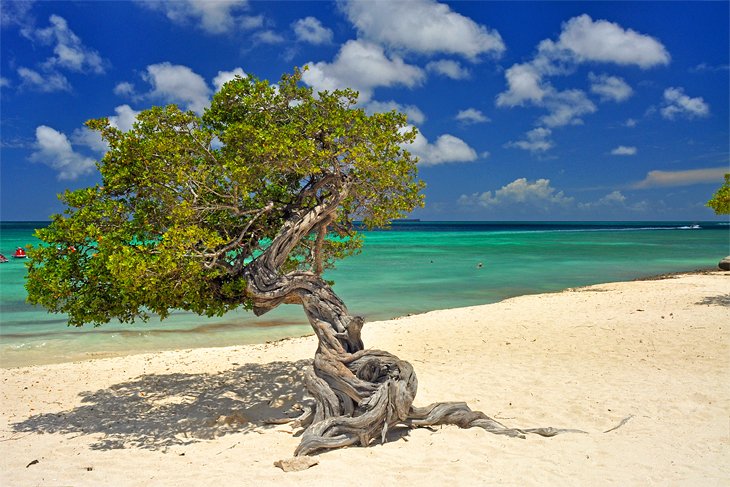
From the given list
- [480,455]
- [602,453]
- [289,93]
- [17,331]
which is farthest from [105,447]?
[17,331]

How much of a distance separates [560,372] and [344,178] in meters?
6.25

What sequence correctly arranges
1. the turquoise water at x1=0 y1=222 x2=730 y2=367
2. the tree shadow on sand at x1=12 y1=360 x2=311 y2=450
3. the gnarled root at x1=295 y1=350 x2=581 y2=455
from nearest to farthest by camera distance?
1. the gnarled root at x1=295 y1=350 x2=581 y2=455
2. the tree shadow on sand at x1=12 y1=360 x2=311 y2=450
3. the turquoise water at x1=0 y1=222 x2=730 y2=367

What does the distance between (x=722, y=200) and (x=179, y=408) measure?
19.2 m

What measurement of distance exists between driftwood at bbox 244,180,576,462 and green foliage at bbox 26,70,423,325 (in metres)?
0.48

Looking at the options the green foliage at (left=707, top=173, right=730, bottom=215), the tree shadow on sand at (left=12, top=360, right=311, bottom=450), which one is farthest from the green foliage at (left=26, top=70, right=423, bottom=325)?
the green foliage at (left=707, top=173, right=730, bottom=215)

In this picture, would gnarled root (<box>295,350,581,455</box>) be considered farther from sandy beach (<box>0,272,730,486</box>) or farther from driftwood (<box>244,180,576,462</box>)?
sandy beach (<box>0,272,730,486</box>)

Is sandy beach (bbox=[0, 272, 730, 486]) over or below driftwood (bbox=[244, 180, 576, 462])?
below

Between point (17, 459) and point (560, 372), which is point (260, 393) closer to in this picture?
point (17, 459)

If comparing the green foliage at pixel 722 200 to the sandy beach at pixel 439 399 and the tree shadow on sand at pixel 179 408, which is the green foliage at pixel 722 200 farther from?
the tree shadow on sand at pixel 179 408

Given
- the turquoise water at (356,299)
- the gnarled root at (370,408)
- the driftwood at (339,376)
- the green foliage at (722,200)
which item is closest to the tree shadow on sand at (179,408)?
the driftwood at (339,376)

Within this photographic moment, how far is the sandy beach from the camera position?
6863 millimetres

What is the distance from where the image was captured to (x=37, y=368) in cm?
1270

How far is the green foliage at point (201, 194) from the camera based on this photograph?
7.96 m

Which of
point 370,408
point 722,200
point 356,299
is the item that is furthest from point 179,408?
point 722,200
